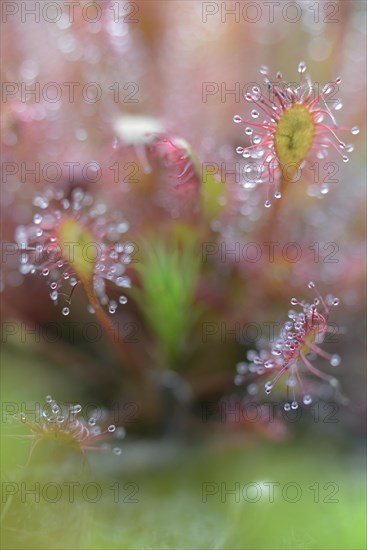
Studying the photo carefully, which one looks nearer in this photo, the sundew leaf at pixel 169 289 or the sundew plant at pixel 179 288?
the sundew plant at pixel 179 288

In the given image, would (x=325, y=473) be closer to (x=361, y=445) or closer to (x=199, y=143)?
(x=361, y=445)

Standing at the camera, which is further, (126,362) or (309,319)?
(126,362)

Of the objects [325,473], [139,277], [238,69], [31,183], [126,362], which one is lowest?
[325,473]

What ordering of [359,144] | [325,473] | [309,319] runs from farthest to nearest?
[359,144], [325,473], [309,319]

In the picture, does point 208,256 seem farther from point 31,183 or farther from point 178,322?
point 31,183

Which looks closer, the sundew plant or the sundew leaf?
the sundew plant

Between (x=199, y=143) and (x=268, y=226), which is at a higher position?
(x=199, y=143)

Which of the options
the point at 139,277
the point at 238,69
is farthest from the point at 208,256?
the point at 238,69

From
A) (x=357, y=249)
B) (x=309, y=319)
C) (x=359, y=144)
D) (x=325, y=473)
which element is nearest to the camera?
(x=309, y=319)
